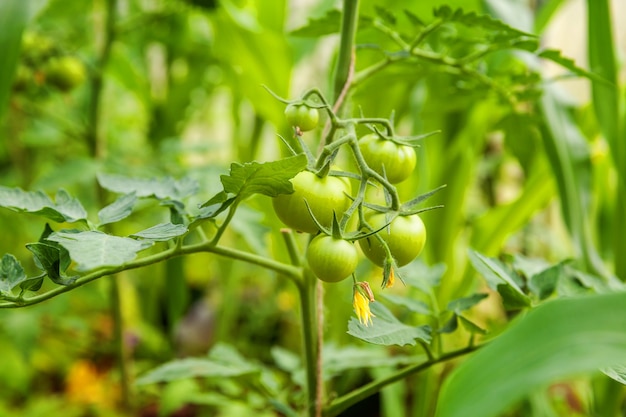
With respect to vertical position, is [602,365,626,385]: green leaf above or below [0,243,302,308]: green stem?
below

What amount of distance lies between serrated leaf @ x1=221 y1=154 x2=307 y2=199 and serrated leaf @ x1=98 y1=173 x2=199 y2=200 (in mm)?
100

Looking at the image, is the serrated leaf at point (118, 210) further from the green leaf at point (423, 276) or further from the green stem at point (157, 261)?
the green leaf at point (423, 276)

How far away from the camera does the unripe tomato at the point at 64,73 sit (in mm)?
823

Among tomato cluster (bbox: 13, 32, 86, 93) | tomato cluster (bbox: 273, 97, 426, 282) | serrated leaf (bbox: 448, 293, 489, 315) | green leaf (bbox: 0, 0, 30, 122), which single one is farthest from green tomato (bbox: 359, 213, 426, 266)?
tomato cluster (bbox: 13, 32, 86, 93)

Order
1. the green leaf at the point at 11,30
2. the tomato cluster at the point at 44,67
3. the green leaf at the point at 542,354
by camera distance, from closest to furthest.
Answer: the green leaf at the point at 542,354 < the green leaf at the point at 11,30 < the tomato cluster at the point at 44,67

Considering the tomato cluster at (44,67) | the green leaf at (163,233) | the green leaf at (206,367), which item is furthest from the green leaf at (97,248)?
the tomato cluster at (44,67)

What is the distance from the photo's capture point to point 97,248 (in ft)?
0.86

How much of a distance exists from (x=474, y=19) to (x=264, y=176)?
204 millimetres

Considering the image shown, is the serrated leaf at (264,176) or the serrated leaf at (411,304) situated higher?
the serrated leaf at (264,176)

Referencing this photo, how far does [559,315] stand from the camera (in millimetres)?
225

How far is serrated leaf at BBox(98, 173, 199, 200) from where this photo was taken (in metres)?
0.39

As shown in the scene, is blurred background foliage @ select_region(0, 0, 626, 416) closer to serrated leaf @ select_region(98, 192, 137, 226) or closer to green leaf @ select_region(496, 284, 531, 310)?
green leaf @ select_region(496, 284, 531, 310)

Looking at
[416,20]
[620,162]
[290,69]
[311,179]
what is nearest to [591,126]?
[620,162]

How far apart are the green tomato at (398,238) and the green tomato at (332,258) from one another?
0.02 metres
